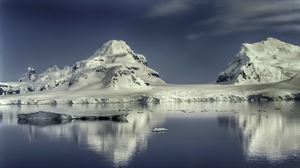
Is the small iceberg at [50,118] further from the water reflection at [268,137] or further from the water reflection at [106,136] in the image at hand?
the water reflection at [268,137]

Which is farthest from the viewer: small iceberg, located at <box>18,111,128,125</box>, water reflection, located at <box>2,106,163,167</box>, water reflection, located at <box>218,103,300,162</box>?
small iceberg, located at <box>18,111,128,125</box>

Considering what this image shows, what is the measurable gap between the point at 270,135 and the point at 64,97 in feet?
468

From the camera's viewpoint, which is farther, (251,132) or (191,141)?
(251,132)

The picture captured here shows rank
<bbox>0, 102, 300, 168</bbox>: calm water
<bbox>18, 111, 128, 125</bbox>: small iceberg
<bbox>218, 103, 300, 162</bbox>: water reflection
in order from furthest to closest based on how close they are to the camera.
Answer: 1. <bbox>18, 111, 128, 125</bbox>: small iceberg
2. <bbox>218, 103, 300, 162</bbox>: water reflection
3. <bbox>0, 102, 300, 168</bbox>: calm water

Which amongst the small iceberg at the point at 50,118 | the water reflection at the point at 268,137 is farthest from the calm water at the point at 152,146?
the small iceberg at the point at 50,118

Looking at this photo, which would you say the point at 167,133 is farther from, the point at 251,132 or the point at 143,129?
the point at 251,132

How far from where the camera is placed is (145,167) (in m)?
39.2

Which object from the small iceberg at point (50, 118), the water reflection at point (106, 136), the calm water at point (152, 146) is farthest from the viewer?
the small iceberg at point (50, 118)

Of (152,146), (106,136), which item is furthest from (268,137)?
(106,136)

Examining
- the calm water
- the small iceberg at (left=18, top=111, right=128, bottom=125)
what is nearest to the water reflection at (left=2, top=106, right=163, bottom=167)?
the calm water

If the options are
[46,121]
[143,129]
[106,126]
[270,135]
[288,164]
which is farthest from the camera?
[46,121]

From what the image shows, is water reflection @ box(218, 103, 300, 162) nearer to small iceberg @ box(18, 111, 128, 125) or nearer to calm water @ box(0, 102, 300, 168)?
calm water @ box(0, 102, 300, 168)

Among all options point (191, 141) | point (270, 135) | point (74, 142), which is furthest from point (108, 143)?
point (270, 135)

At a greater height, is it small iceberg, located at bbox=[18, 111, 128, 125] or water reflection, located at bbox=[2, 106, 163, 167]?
small iceberg, located at bbox=[18, 111, 128, 125]
